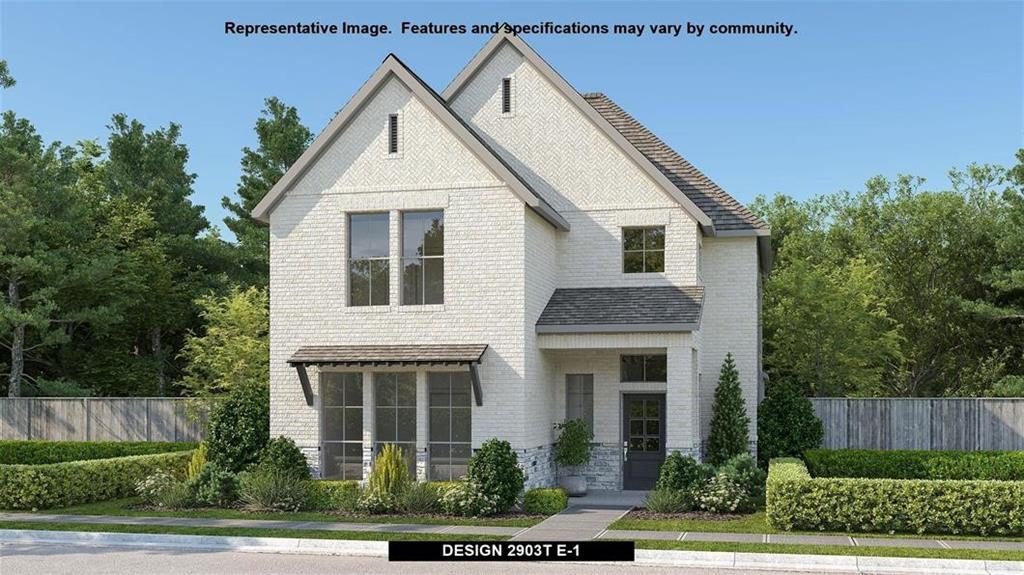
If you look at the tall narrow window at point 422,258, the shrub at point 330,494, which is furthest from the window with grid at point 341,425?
the tall narrow window at point 422,258

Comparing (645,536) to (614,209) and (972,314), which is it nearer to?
(614,209)

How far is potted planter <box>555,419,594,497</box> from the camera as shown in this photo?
24.6 meters

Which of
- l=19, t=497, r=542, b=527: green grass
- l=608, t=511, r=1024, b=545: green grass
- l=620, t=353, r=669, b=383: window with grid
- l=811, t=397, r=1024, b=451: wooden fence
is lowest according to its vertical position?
l=19, t=497, r=542, b=527: green grass

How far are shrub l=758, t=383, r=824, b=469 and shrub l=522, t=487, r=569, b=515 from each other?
761 cm

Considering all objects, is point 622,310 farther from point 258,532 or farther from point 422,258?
point 258,532

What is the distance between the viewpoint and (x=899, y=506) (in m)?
18.7

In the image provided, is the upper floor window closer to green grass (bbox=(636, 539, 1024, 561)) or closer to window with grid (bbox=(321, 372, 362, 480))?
window with grid (bbox=(321, 372, 362, 480))

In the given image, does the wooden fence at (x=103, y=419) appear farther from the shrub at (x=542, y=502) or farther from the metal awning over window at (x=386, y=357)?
the shrub at (x=542, y=502)

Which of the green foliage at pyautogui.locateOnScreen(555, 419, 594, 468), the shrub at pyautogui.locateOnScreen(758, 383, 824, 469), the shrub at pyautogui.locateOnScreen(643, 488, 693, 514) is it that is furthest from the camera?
the shrub at pyautogui.locateOnScreen(758, 383, 824, 469)

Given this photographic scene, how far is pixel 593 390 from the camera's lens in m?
25.9

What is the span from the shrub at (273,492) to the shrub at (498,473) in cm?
353

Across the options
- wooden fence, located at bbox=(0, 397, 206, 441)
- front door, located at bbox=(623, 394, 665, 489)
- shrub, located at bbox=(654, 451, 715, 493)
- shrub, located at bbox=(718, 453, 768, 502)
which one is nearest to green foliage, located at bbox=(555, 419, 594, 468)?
front door, located at bbox=(623, 394, 665, 489)

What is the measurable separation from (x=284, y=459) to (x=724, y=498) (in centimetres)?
925

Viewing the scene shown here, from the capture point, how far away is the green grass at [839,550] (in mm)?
15922
